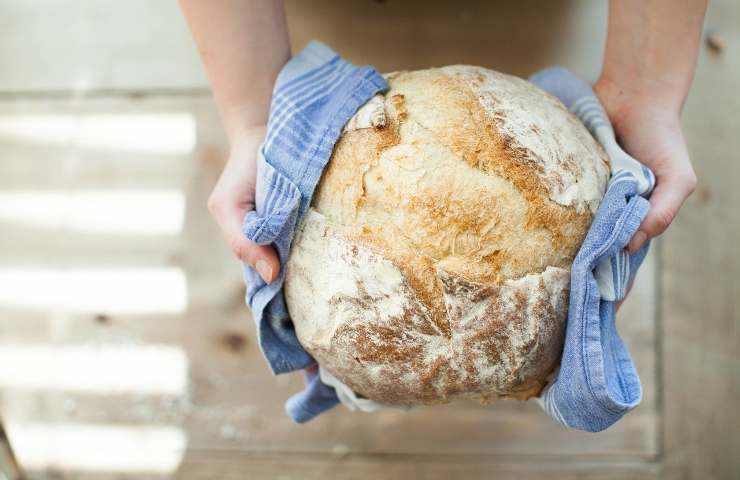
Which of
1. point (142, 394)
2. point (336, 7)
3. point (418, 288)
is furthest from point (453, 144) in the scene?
point (142, 394)

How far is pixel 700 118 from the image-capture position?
1431 millimetres

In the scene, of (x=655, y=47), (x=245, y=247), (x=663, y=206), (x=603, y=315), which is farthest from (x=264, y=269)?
(x=655, y=47)

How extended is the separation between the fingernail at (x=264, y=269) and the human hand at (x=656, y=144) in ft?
1.71

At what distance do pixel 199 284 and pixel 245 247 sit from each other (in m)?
0.56

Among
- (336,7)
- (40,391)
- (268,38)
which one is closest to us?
(268,38)

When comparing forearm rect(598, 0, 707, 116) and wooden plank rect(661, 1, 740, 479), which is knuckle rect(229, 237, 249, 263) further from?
wooden plank rect(661, 1, 740, 479)

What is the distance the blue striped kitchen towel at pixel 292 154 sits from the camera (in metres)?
0.90

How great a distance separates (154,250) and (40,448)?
0.53 meters

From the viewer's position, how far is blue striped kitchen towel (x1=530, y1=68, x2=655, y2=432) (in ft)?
2.85

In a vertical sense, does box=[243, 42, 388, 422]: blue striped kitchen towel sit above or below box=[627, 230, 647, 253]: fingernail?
above

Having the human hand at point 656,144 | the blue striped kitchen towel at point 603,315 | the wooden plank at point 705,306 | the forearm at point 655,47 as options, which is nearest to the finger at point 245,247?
the blue striped kitchen towel at point 603,315

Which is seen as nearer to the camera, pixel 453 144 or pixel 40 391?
pixel 453 144

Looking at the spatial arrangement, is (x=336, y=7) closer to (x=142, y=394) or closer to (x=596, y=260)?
(x=596, y=260)

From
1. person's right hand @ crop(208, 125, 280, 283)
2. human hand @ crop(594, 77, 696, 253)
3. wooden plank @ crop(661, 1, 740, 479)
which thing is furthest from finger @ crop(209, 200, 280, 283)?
wooden plank @ crop(661, 1, 740, 479)
